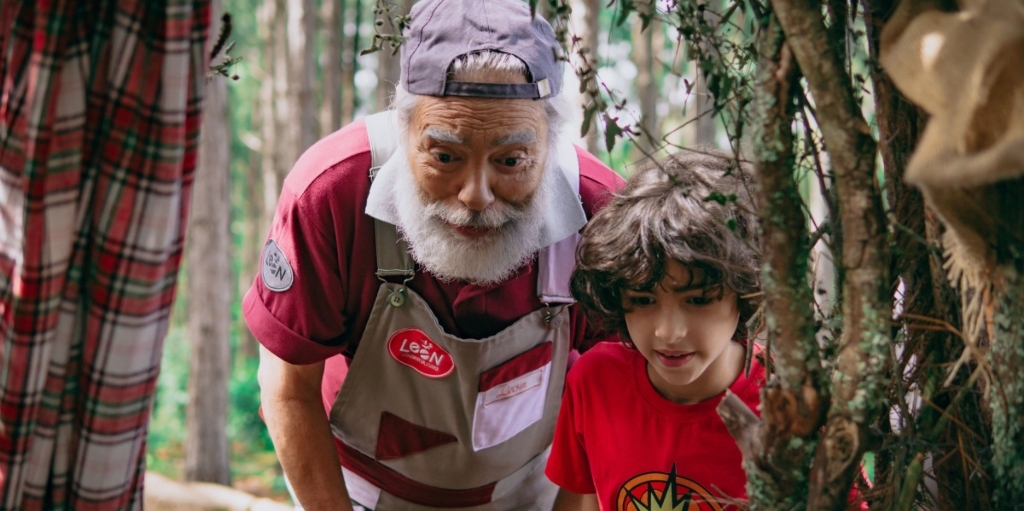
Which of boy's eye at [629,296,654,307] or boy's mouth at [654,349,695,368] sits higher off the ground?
boy's eye at [629,296,654,307]

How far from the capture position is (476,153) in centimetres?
210

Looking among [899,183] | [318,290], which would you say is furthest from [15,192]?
[899,183]

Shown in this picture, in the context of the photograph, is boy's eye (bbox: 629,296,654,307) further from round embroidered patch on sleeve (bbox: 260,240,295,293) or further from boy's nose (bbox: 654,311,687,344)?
round embroidered patch on sleeve (bbox: 260,240,295,293)

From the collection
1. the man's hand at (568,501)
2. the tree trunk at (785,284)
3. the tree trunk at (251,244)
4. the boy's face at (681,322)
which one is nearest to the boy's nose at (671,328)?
the boy's face at (681,322)

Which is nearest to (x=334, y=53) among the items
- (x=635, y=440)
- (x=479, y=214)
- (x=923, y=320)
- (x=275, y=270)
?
(x=275, y=270)

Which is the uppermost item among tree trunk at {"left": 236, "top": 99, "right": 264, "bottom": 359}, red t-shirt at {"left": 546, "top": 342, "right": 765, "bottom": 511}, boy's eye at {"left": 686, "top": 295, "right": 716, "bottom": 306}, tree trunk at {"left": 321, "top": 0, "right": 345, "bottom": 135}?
tree trunk at {"left": 321, "top": 0, "right": 345, "bottom": 135}

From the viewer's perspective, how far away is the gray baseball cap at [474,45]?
6.95 feet

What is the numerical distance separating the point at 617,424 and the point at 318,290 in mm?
801

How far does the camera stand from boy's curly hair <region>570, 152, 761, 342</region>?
6.02 ft

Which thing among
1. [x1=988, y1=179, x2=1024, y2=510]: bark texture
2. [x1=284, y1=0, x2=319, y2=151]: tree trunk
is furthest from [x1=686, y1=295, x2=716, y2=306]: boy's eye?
[x1=284, y1=0, x2=319, y2=151]: tree trunk

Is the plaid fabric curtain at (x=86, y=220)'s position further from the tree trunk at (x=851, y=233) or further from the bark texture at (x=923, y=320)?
the bark texture at (x=923, y=320)

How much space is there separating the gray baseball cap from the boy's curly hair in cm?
37

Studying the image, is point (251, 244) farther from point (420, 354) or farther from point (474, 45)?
point (474, 45)

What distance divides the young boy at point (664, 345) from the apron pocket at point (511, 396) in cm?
24
